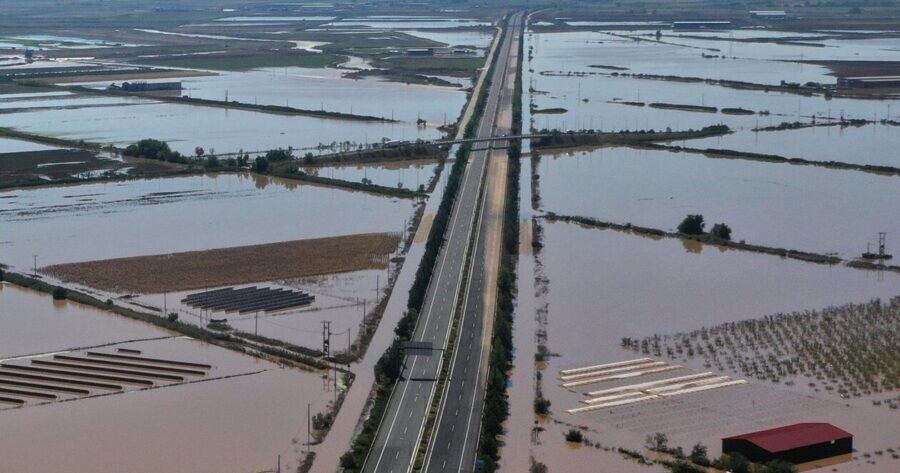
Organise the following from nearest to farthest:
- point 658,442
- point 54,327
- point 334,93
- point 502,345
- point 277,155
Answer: point 658,442
point 502,345
point 54,327
point 277,155
point 334,93

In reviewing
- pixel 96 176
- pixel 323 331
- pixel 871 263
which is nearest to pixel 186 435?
pixel 323 331

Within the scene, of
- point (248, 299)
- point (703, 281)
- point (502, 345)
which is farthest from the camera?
point (703, 281)

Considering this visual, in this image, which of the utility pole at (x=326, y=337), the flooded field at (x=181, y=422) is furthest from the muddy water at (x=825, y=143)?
the flooded field at (x=181, y=422)

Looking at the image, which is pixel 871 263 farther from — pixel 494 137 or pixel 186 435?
pixel 494 137

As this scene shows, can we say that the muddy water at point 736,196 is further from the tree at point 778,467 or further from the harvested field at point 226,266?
the tree at point 778,467

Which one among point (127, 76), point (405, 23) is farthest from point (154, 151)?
point (405, 23)

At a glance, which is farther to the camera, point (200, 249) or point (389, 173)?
point (389, 173)

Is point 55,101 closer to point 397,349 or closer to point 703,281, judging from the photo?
point 703,281
